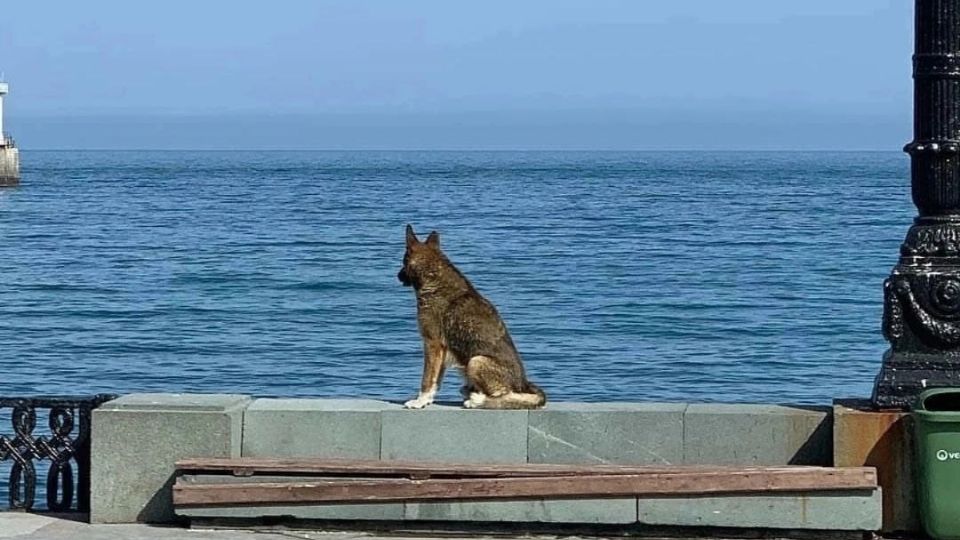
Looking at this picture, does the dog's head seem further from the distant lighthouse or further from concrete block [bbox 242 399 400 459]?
the distant lighthouse

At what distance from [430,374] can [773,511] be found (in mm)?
2261

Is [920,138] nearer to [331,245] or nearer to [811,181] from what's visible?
[331,245]

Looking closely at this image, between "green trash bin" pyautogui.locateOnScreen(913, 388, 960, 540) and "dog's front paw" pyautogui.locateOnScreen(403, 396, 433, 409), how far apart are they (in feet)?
9.11

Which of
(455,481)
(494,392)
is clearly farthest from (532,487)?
(494,392)

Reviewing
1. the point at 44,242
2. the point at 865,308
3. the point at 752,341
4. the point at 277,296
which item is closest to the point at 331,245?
the point at 44,242

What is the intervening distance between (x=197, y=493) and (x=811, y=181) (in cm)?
13717

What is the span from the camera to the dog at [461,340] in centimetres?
1105

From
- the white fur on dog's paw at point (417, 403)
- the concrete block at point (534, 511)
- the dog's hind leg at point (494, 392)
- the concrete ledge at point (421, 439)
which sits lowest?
the concrete block at point (534, 511)

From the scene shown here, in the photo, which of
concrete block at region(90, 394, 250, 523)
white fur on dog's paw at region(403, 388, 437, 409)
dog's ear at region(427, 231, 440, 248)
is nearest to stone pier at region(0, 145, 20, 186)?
A: dog's ear at region(427, 231, 440, 248)

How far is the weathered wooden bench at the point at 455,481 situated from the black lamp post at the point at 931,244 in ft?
2.20

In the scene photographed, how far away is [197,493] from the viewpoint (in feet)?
34.5

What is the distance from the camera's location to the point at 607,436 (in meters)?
10.7

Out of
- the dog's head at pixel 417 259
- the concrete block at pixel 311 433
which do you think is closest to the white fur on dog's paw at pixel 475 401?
the concrete block at pixel 311 433

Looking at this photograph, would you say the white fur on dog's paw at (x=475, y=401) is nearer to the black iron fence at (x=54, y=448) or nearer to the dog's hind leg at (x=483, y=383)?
the dog's hind leg at (x=483, y=383)
